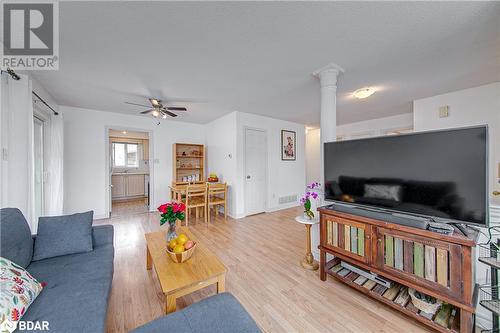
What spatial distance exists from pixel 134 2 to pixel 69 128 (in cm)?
382

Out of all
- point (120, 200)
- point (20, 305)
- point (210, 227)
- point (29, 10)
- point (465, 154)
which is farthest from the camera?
point (120, 200)

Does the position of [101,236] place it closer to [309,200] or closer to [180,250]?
[180,250]

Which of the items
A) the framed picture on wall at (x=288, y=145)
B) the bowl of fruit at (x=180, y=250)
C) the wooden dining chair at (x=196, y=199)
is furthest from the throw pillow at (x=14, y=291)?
the framed picture on wall at (x=288, y=145)

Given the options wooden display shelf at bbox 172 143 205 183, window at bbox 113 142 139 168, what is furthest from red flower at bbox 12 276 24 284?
window at bbox 113 142 139 168

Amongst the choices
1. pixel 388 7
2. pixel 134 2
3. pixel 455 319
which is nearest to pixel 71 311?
pixel 134 2

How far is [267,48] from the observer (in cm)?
180

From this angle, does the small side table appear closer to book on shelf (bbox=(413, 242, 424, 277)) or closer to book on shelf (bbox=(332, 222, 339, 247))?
book on shelf (bbox=(332, 222, 339, 247))

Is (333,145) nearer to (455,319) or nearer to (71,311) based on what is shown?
(455,319)

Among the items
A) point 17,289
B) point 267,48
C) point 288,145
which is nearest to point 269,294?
point 17,289

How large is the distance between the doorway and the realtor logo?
156 inches

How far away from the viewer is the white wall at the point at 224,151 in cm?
412

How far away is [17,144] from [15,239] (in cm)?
130

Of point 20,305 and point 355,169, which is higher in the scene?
point 355,169

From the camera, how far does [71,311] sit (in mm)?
976
